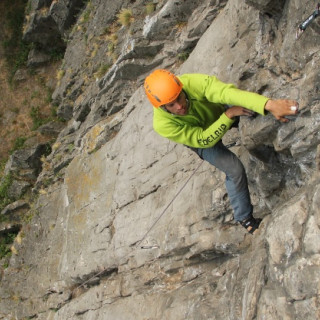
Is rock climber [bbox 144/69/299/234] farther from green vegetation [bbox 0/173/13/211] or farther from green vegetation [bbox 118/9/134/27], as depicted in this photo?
green vegetation [bbox 0/173/13/211]

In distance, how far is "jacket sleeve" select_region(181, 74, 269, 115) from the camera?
16.4 feet

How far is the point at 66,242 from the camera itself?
11977 mm

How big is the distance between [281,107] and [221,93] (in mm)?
799

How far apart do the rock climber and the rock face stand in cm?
28

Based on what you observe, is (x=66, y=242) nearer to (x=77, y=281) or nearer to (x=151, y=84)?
(x=77, y=281)

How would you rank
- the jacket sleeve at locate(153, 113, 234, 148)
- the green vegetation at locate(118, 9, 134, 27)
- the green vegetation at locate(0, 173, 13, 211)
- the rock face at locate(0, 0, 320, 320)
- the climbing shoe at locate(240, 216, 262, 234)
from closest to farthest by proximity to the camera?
the rock face at locate(0, 0, 320, 320)
the jacket sleeve at locate(153, 113, 234, 148)
the climbing shoe at locate(240, 216, 262, 234)
the green vegetation at locate(118, 9, 134, 27)
the green vegetation at locate(0, 173, 13, 211)

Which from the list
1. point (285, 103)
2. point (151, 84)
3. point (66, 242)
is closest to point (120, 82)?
point (66, 242)

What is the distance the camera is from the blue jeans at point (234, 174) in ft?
20.1

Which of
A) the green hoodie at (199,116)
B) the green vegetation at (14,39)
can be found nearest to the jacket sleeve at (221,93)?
the green hoodie at (199,116)

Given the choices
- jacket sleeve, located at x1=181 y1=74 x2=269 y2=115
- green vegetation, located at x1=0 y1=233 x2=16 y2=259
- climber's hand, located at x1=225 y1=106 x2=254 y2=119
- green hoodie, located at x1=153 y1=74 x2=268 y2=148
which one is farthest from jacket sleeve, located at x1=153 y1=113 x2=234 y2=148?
green vegetation, located at x1=0 y1=233 x2=16 y2=259

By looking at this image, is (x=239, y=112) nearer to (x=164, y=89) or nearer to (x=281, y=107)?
(x=281, y=107)

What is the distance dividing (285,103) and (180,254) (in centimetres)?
403

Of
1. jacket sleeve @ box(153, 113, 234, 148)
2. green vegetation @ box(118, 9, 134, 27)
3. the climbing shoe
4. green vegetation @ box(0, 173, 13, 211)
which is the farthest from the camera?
green vegetation @ box(0, 173, 13, 211)

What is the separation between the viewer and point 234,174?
241 inches
